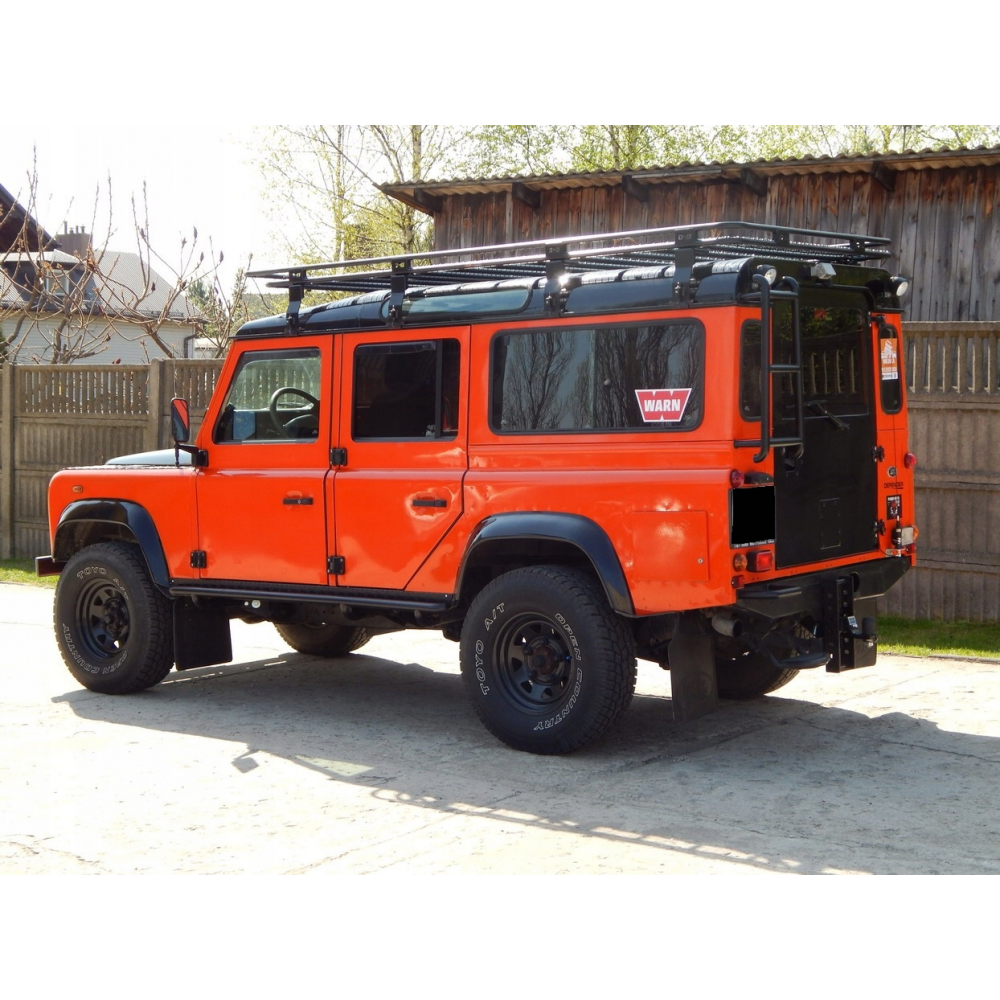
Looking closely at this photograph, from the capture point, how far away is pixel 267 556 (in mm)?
7723

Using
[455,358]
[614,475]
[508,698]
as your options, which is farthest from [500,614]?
[455,358]

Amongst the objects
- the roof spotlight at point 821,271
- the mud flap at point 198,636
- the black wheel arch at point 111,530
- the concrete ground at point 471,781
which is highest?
the roof spotlight at point 821,271

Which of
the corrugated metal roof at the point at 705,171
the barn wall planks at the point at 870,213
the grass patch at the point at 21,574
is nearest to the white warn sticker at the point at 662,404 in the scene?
the corrugated metal roof at the point at 705,171

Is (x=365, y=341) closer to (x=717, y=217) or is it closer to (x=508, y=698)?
(x=508, y=698)

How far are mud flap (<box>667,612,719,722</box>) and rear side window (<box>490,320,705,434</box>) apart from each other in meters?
0.96

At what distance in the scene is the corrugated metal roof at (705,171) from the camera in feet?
37.2

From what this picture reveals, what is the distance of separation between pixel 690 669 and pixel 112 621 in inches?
154

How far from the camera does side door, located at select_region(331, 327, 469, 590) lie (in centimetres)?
706

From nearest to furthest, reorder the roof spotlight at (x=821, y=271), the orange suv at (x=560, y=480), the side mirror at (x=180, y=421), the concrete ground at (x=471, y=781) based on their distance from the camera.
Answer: the concrete ground at (x=471, y=781), the orange suv at (x=560, y=480), the roof spotlight at (x=821, y=271), the side mirror at (x=180, y=421)

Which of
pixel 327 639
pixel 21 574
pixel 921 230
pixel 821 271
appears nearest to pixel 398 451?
pixel 821 271

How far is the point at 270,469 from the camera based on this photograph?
7.79 metres

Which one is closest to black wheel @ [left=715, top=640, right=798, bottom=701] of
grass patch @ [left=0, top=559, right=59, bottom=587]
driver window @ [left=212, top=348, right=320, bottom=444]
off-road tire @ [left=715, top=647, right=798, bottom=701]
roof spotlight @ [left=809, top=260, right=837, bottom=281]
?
off-road tire @ [left=715, top=647, right=798, bottom=701]

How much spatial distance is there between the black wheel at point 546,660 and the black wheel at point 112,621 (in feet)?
7.78

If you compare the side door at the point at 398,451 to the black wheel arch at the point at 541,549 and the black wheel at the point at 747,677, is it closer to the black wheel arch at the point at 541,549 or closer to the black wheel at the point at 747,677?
the black wheel arch at the point at 541,549
